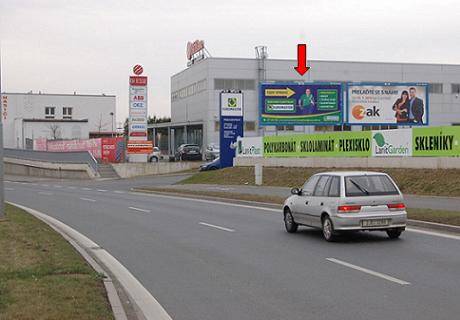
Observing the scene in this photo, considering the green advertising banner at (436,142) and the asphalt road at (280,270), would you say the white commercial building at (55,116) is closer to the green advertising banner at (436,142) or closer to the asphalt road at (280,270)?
the green advertising banner at (436,142)

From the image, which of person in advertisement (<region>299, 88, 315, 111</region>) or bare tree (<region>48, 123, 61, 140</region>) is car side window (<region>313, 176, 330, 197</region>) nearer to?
person in advertisement (<region>299, 88, 315, 111</region>)

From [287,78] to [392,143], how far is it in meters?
50.4

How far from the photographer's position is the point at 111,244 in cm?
1515

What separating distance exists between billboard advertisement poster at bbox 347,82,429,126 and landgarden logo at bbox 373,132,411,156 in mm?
13866

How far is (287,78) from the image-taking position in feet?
269

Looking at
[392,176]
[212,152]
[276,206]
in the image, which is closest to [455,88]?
[212,152]

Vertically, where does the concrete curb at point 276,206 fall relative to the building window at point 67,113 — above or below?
below

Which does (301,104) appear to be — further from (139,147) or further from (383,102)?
(139,147)

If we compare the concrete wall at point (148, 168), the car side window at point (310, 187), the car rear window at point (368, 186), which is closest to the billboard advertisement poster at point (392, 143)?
the car side window at point (310, 187)

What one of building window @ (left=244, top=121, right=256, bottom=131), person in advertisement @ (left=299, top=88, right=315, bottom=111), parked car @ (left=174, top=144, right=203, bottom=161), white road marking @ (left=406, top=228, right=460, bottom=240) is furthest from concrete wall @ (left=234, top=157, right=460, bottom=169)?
building window @ (left=244, top=121, right=256, bottom=131)

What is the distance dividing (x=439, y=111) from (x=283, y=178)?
49557 mm

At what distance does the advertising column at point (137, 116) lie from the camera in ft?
213

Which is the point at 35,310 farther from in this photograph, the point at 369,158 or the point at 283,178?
the point at 283,178

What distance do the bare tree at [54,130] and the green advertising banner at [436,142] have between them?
81.4 m
